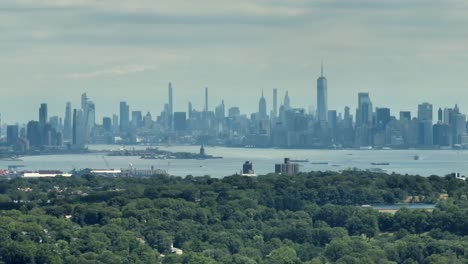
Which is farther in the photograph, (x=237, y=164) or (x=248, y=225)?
(x=237, y=164)

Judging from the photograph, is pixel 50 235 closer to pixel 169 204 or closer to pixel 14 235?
pixel 14 235

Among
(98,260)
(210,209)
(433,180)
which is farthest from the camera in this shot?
(433,180)

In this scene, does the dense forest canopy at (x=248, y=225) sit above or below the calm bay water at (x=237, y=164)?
below

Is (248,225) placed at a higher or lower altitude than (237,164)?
lower

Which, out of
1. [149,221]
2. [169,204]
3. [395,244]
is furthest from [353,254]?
[169,204]

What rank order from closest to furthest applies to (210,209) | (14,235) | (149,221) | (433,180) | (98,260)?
(98,260) < (14,235) < (149,221) < (210,209) < (433,180)

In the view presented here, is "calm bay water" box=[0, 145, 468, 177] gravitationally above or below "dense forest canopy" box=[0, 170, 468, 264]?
above

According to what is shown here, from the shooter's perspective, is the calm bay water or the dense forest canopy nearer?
the dense forest canopy

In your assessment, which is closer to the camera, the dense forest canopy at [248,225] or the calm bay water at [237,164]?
the dense forest canopy at [248,225]
